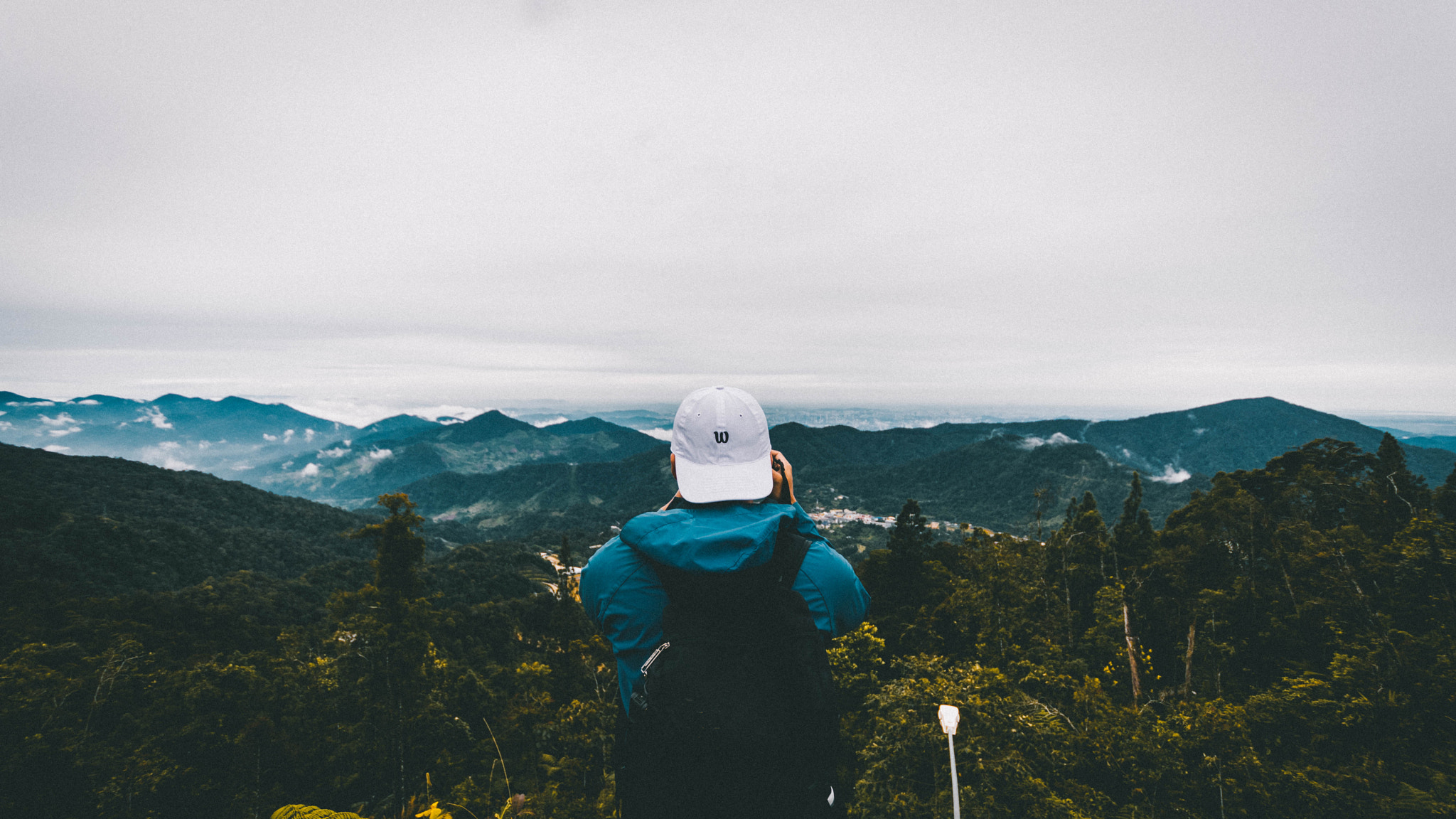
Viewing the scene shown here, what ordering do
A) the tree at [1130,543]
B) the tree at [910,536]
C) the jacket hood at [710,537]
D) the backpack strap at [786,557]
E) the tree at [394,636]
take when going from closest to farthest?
the jacket hood at [710,537] → the backpack strap at [786,557] → the tree at [394,636] → the tree at [910,536] → the tree at [1130,543]

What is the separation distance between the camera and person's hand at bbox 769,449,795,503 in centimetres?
293

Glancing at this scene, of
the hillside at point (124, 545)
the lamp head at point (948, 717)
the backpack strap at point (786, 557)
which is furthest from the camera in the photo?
the hillside at point (124, 545)

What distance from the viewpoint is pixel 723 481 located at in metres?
2.63

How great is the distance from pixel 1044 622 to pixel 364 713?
86.8ft

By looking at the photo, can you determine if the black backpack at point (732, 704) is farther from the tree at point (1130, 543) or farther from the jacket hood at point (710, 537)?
the tree at point (1130, 543)

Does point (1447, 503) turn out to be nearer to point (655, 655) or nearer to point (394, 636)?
point (655, 655)

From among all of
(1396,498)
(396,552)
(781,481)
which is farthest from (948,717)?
(1396,498)

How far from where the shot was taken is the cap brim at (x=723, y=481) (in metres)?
2.57

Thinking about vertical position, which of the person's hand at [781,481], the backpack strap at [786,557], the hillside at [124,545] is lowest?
the hillside at [124,545]

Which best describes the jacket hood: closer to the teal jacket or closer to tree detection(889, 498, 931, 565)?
the teal jacket

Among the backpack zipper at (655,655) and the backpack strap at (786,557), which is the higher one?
the backpack strap at (786,557)

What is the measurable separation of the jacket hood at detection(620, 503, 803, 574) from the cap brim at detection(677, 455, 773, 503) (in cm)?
9

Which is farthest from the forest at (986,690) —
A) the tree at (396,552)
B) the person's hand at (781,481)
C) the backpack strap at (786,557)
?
the backpack strap at (786,557)

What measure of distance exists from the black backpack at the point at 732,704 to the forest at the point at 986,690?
383 centimetres
